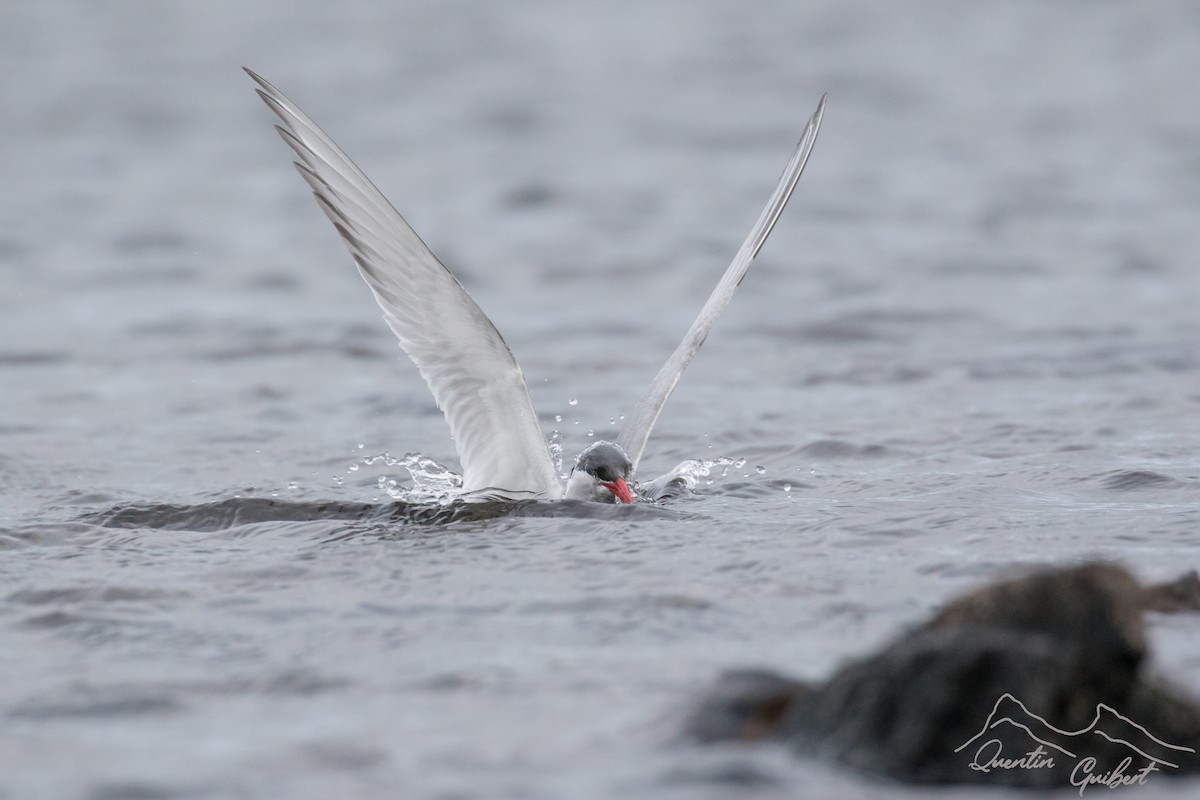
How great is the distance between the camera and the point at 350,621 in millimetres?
5734

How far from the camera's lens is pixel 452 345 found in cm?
728

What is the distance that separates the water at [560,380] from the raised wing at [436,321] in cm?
50

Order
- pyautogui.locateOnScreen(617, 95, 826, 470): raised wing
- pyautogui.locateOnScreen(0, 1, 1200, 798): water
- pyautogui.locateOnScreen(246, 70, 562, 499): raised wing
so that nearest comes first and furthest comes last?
pyautogui.locateOnScreen(0, 1, 1200, 798): water < pyautogui.locateOnScreen(246, 70, 562, 499): raised wing < pyautogui.locateOnScreen(617, 95, 826, 470): raised wing

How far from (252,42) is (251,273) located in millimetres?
12567

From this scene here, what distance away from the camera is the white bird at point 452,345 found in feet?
23.2

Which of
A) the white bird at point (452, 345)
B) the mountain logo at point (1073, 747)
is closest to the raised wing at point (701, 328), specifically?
the white bird at point (452, 345)

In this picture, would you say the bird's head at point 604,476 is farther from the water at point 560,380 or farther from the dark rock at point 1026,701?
the dark rock at point 1026,701

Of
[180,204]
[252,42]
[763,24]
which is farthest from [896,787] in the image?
[763,24]

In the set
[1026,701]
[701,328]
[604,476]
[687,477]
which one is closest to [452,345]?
[604,476]

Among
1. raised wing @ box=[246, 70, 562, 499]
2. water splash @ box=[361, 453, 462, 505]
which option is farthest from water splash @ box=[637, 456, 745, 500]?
water splash @ box=[361, 453, 462, 505]

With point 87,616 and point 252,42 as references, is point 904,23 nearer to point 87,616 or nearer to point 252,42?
point 252,42

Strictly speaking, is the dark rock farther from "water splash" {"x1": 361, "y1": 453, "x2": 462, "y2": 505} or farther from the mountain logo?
"water splash" {"x1": 361, "y1": 453, "x2": 462, "y2": 505}

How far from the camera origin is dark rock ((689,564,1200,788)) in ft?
13.4

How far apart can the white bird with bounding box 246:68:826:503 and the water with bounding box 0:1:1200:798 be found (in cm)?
43
